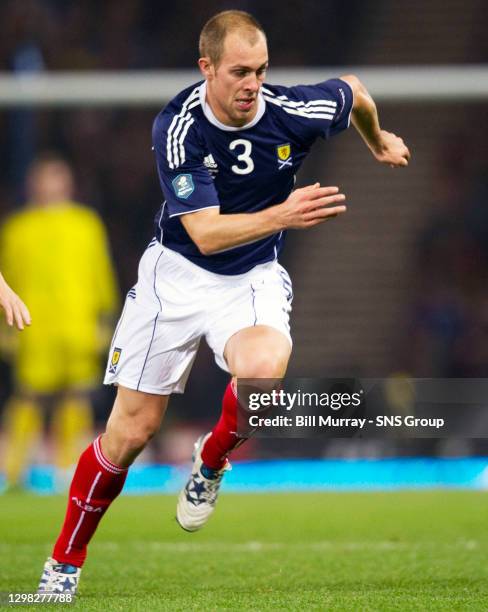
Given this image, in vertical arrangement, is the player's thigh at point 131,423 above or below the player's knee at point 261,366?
below

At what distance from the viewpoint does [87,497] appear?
4.97m

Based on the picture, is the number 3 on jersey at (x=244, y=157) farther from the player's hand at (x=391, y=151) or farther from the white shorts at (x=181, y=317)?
the player's hand at (x=391, y=151)

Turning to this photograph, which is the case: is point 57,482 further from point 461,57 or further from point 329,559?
point 461,57

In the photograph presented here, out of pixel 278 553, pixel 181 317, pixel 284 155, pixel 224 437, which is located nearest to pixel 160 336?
pixel 181 317

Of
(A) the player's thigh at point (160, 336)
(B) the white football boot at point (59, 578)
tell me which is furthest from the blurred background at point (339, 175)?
(B) the white football boot at point (59, 578)

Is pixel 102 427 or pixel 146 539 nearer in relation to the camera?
pixel 146 539

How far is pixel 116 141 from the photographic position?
13.6m

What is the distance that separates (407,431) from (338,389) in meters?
0.31

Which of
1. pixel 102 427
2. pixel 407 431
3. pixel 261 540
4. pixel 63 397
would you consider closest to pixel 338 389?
pixel 407 431

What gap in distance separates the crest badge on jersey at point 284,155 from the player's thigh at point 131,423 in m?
0.94

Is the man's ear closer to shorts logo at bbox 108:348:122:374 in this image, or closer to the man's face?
the man's face

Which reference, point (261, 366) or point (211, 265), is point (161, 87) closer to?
point (211, 265)

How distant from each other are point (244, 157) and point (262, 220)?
1.85 ft

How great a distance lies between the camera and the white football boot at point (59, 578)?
480cm
